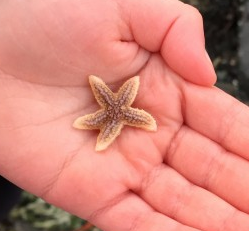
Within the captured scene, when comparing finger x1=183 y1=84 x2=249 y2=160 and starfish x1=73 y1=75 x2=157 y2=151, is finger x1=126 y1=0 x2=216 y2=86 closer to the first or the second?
finger x1=183 y1=84 x2=249 y2=160

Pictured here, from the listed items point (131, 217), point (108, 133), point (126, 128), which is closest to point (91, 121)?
point (108, 133)

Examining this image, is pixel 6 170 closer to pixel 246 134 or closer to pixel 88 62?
pixel 88 62

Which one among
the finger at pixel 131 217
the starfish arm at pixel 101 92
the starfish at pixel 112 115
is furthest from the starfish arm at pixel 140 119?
the finger at pixel 131 217

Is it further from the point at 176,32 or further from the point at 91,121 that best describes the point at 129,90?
the point at 176,32

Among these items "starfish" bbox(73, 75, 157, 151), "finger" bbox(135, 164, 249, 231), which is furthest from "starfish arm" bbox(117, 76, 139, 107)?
"finger" bbox(135, 164, 249, 231)

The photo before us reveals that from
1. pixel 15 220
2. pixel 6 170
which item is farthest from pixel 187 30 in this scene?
pixel 15 220

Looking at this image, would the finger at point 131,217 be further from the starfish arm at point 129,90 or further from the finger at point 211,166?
the starfish arm at point 129,90

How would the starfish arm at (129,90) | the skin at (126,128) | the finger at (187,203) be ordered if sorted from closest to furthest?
the finger at (187,203), the skin at (126,128), the starfish arm at (129,90)
